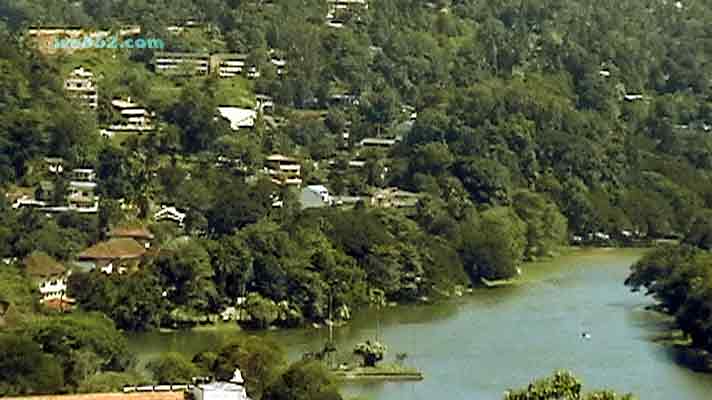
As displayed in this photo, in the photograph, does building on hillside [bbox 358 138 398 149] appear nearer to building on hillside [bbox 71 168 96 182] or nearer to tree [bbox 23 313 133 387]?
building on hillside [bbox 71 168 96 182]

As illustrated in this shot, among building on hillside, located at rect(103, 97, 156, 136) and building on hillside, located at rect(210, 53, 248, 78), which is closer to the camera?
building on hillside, located at rect(103, 97, 156, 136)

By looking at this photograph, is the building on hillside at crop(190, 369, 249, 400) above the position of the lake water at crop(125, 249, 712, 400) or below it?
above

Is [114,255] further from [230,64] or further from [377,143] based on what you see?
[230,64]

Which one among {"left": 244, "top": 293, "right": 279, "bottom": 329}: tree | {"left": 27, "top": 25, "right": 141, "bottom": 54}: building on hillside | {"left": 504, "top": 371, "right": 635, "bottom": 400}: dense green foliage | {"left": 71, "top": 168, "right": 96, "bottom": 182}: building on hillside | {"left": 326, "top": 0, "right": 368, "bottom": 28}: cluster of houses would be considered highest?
{"left": 326, "top": 0, "right": 368, "bottom": 28}: cluster of houses

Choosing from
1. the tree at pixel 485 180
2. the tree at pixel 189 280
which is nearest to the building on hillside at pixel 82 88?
the tree at pixel 485 180

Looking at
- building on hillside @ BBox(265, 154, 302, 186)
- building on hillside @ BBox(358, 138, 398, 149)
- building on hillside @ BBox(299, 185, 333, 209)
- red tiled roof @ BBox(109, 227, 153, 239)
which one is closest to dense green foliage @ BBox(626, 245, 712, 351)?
building on hillside @ BBox(299, 185, 333, 209)

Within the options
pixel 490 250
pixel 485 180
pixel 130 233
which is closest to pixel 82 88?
pixel 485 180
